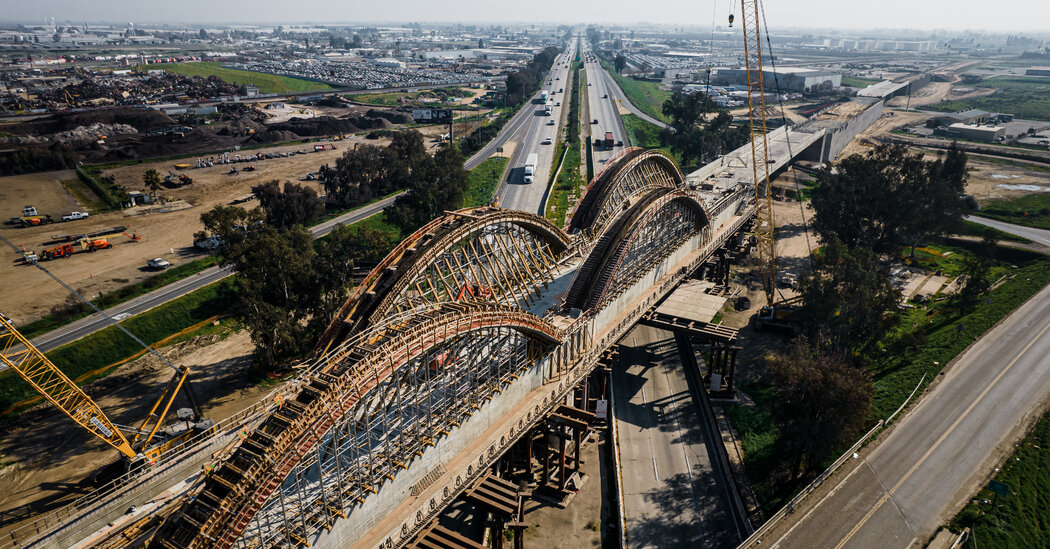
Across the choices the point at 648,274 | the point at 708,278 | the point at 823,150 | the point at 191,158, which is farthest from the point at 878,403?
the point at 191,158

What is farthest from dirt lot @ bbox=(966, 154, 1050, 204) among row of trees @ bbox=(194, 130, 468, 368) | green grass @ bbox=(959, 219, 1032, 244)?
row of trees @ bbox=(194, 130, 468, 368)

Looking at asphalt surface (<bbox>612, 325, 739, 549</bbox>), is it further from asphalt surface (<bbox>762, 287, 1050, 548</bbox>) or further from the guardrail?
asphalt surface (<bbox>762, 287, 1050, 548</bbox>)

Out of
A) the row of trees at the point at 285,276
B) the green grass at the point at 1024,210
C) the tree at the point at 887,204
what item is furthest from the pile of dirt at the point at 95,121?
the green grass at the point at 1024,210

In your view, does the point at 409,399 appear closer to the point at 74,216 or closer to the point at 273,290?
the point at 273,290

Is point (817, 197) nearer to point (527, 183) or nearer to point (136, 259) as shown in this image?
point (527, 183)

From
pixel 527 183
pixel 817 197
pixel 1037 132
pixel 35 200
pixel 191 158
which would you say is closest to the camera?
pixel 817 197

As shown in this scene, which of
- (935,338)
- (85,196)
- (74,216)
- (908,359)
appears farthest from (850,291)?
(85,196)
